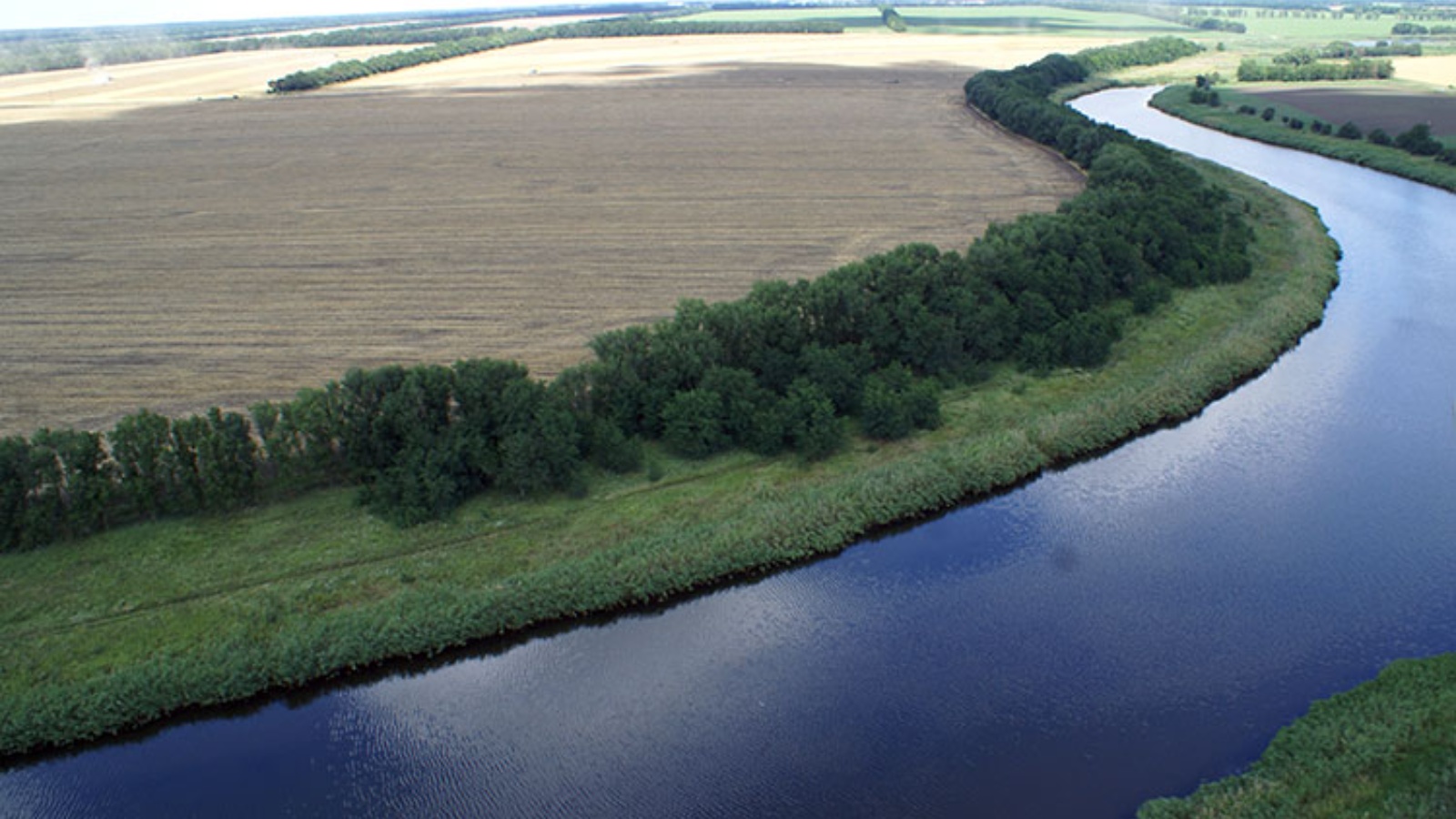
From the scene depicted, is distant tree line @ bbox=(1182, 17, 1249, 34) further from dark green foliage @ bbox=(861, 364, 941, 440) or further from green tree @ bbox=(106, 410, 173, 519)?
green tree @ bbox=(106, 410, 173, 519)

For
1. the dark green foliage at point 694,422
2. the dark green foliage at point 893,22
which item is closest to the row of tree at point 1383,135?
the dark green foliage at point 694,422

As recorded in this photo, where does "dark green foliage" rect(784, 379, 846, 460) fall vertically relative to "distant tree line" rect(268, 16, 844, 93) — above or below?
below

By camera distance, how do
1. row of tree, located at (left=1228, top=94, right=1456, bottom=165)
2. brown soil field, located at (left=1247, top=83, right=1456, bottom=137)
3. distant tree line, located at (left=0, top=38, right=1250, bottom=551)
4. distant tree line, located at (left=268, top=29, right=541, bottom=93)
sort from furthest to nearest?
distant tree line, located at (left=268, top=29, right=541, bottom=93) → brown soil field, located at (left=1247, top=83, right=1456, bottom=137) → row of tree, located at (left=1228, top=94, right=1456, bottom=165) → distant tree line, located at (left=0, top=38, right=1250, bottom=551)

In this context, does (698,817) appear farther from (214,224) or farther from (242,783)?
(214,224)

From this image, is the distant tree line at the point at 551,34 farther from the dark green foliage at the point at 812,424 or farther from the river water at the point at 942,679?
the river water at the point at 942,679

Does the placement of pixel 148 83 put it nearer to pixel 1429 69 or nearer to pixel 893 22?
pixel 893 22

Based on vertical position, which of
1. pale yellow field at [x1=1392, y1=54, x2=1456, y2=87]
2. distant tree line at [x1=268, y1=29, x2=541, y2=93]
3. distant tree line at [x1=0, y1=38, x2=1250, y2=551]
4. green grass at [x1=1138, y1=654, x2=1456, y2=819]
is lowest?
green grass at [x1=1138, y1=654, x2=1456, y2=819]

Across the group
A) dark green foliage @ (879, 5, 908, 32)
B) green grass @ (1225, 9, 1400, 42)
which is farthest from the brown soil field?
dark green foliage @ (879, 5, 908, 32)
